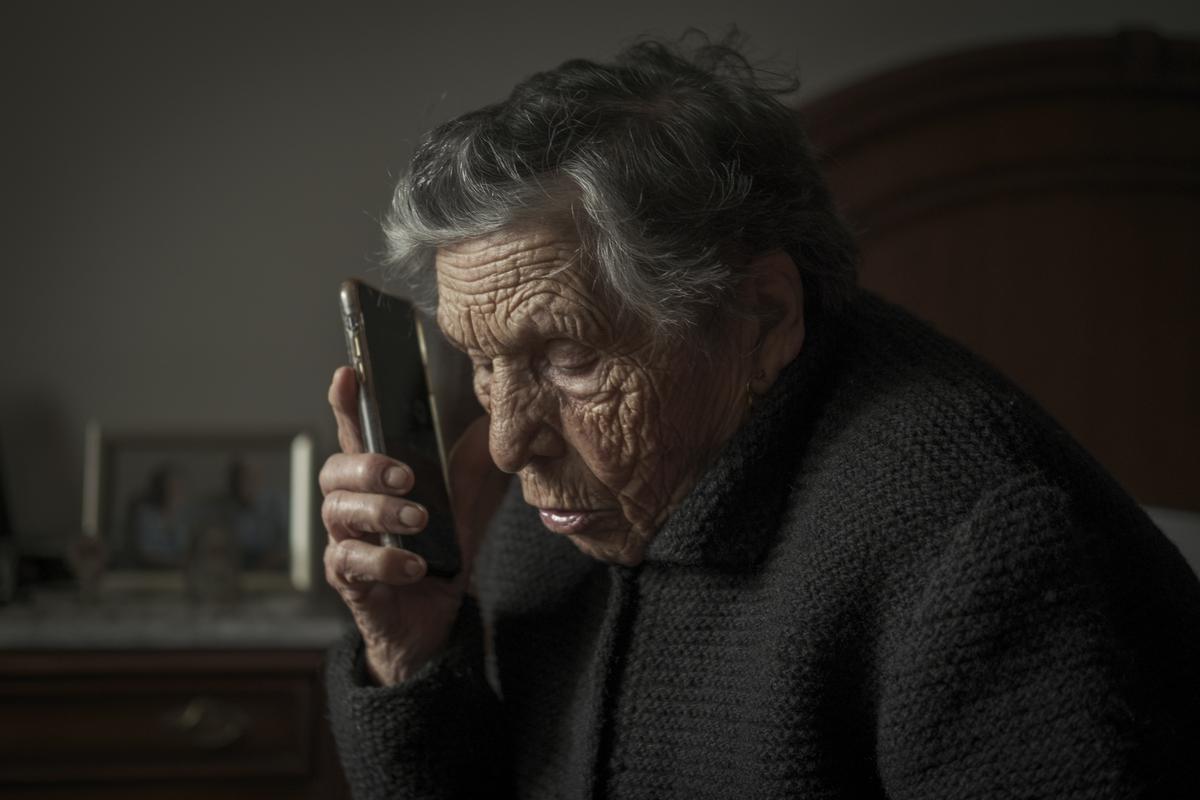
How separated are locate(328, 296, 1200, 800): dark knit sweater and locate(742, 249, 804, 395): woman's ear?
0.07ft

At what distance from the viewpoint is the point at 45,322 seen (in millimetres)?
2254

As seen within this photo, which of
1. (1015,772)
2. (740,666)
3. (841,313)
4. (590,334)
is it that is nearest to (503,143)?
(590,334)

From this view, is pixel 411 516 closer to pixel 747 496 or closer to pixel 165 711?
pixel 747 496

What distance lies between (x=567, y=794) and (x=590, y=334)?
454 millimetres

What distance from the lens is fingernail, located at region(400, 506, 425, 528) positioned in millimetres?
1072

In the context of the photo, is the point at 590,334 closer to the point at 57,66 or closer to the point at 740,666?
the point at 740,666

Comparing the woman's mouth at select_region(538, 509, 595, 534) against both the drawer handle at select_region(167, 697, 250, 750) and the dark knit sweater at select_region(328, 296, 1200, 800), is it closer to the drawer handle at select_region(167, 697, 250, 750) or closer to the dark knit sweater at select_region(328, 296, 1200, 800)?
the dark knit sweater at select_region(328, 296, 1200, 800)

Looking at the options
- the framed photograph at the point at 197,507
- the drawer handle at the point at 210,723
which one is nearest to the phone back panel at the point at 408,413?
the drawer handle at the point at 210,723

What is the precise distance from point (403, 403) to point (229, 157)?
1298 mm

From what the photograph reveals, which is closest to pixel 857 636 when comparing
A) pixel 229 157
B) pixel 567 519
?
pixel 567 519

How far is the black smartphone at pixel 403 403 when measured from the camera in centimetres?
113

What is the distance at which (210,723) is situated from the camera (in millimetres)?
1881

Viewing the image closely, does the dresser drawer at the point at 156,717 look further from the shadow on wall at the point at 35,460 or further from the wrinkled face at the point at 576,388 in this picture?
the wrinkled face at the point at 576,388

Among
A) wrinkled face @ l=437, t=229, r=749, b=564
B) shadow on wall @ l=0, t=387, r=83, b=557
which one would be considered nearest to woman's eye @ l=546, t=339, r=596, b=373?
wrinkled face @ l=437, t=229, r=749, b=564
